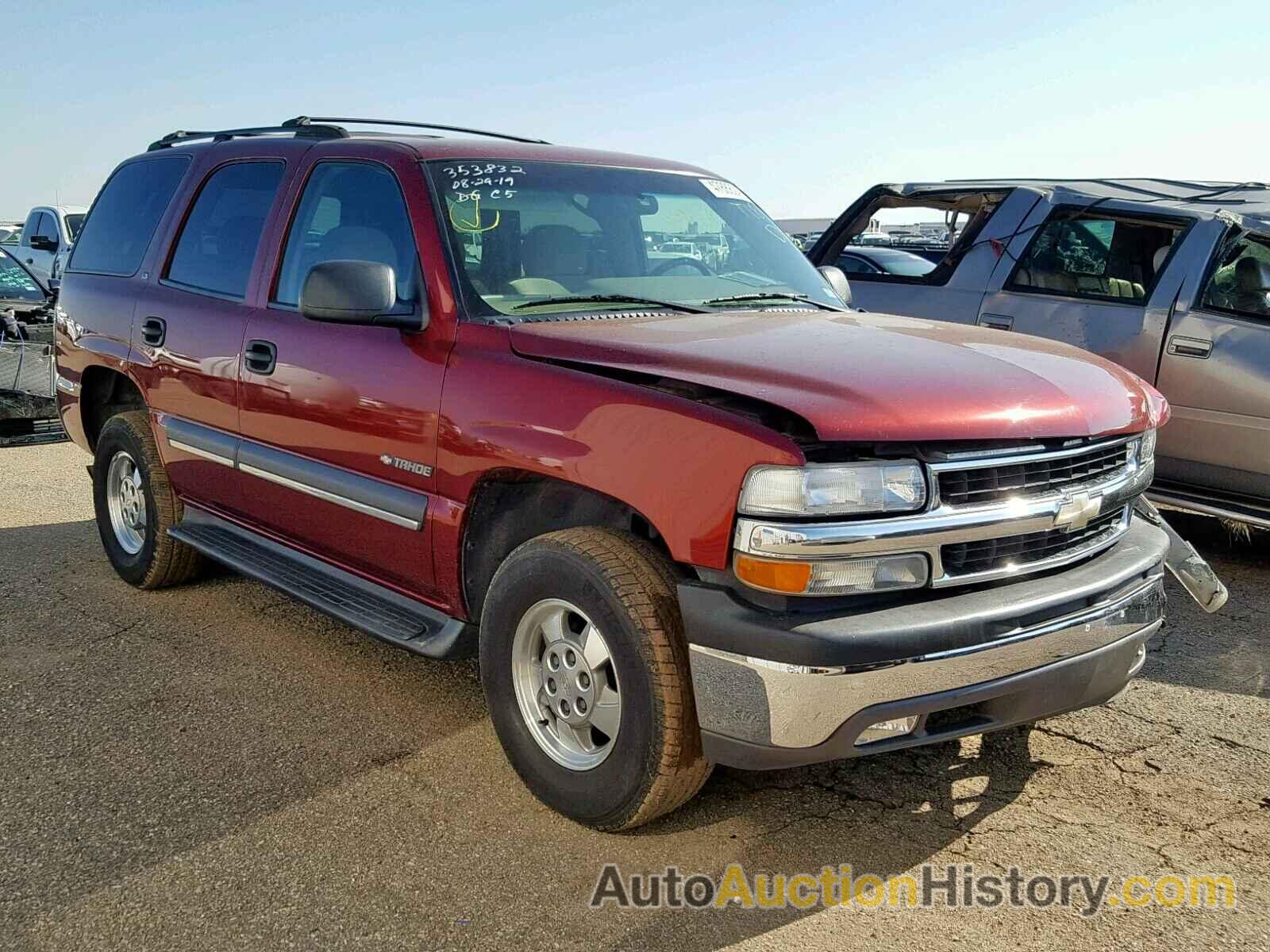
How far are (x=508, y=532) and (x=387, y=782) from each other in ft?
2.66

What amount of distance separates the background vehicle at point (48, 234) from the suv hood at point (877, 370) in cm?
1448

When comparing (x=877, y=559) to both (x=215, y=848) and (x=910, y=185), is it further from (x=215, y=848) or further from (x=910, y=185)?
(x=910, y=185)

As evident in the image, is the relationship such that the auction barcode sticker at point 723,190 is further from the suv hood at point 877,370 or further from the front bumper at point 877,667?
the front bumper at point 877,667

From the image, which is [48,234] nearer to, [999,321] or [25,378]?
[25,378]

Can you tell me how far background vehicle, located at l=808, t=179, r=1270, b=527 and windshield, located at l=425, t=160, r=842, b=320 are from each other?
2459mm

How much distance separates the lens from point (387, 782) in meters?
3.43

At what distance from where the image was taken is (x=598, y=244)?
152 inches

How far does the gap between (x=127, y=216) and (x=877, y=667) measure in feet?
14.0

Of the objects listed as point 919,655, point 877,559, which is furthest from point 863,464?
point 919,655

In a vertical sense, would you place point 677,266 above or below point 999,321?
above

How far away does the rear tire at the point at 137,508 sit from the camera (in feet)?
16.3

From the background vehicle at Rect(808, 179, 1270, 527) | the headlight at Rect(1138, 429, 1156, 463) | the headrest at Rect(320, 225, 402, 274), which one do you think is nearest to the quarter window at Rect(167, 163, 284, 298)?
the headrest at Rect(320, 225, 402, 274)

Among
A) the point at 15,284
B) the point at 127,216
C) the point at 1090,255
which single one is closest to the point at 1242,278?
the point at 1090,255

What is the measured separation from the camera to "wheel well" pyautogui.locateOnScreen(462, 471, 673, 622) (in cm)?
326
